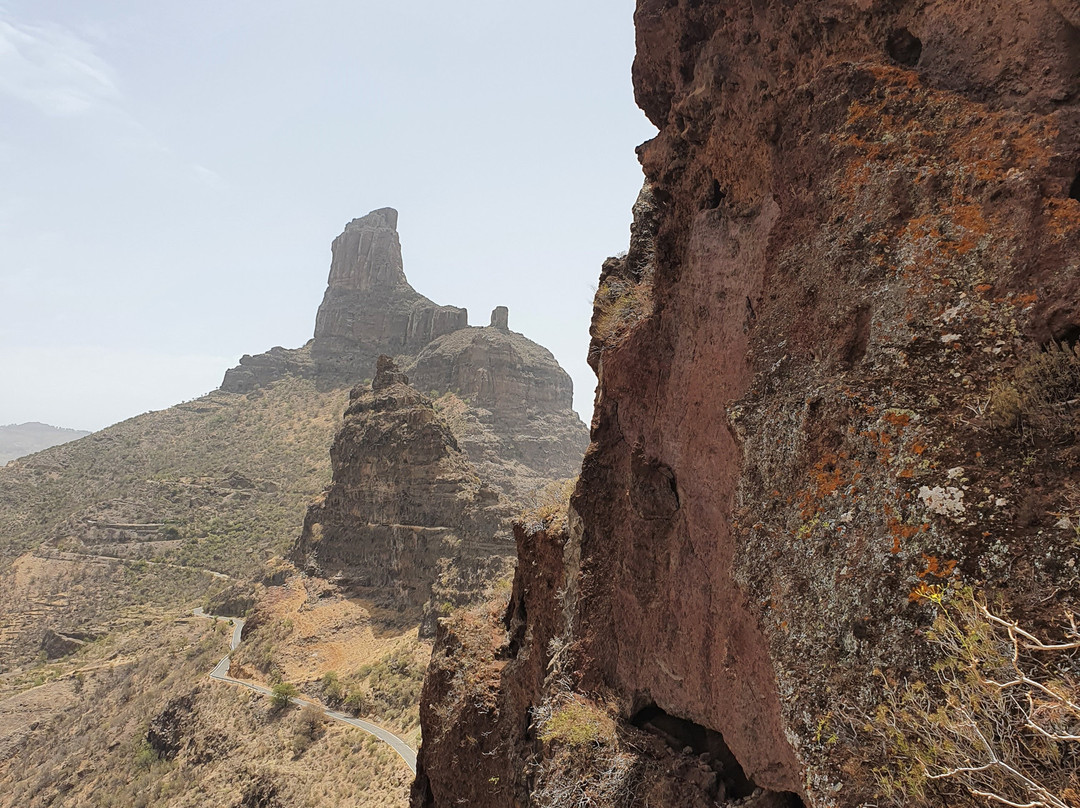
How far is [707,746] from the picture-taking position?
Result: 6.98 meters

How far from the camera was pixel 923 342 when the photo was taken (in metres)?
4.31

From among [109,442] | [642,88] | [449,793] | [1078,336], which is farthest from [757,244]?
[109,442]

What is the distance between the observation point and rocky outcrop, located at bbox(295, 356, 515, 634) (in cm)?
3403

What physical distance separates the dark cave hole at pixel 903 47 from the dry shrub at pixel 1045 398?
3.39m

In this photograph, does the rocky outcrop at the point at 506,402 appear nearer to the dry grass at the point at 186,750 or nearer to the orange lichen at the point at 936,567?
the dry grass at the point at 186,750

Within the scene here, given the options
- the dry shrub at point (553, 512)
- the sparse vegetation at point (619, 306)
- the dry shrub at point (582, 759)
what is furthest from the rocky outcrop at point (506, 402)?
the dry shrub at point (582, 759)

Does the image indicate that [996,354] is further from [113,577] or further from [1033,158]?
[113,577]

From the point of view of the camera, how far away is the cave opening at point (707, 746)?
615 centimetres

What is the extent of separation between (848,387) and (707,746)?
4.70 m

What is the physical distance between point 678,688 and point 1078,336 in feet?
17.2

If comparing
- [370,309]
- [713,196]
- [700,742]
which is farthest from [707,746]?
[370,309]

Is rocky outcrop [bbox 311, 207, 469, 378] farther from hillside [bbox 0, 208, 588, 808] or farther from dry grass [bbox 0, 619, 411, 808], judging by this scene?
dry grass [bbox 0, 619, 411, 808]

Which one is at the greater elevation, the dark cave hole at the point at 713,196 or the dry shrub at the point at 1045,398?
the dark cave hole at the point at 713,196

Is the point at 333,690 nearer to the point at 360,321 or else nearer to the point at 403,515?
the point at 403,515
